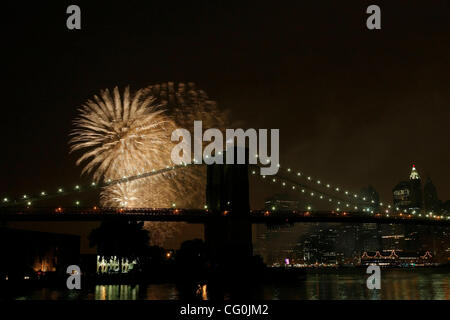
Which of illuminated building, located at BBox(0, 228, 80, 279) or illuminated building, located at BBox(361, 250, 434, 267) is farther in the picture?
illuminated building, located at BBox(361, 250, 434, 267)

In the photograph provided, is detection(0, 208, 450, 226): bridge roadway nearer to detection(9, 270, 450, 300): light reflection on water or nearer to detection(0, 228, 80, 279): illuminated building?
detection(0, 228, 80, 279): illuminated building

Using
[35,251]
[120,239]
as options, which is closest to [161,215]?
[120,239]

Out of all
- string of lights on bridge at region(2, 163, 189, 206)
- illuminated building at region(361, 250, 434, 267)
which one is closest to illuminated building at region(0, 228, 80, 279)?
string of lights on bridge at region(2, 163, 189, 206)

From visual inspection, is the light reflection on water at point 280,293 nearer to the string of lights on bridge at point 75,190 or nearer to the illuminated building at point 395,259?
the string of lights on bridge at point 75,190

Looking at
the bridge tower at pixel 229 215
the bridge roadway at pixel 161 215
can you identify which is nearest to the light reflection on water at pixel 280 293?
the bridge tower at pixel 229 215

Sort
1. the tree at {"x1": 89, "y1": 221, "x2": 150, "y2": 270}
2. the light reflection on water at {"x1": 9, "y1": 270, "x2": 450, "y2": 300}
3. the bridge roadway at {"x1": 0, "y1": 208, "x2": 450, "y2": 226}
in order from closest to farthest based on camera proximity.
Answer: the light reflection on water at {"x1": 9, "y1": 270, "x2": 450, "y2": 300}
the bridge roadway at {"x1": 0, "y1": 208, "x2": 450, "y2": 226}
the tree at {"x1": 89, "y1": 221, "x2": 150, "y2": 270}
